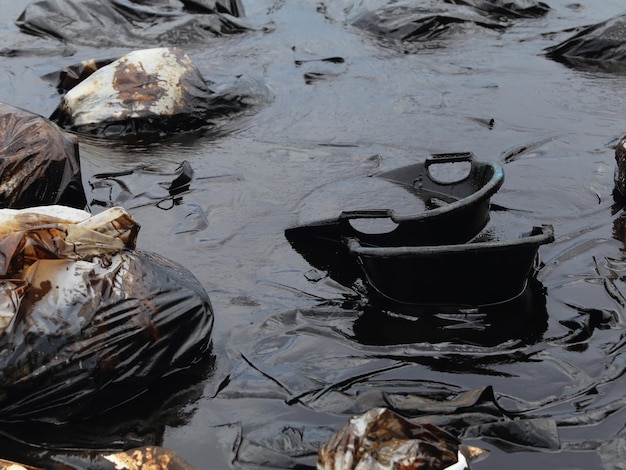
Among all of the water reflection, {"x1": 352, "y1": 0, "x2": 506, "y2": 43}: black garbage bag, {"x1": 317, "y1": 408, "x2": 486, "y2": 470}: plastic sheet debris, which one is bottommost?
the water reflection

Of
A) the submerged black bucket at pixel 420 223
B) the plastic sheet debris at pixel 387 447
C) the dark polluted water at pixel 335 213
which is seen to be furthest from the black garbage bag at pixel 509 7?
the plastic sheet debris at pixel 387 447

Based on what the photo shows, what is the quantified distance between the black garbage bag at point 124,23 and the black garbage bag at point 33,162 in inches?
138

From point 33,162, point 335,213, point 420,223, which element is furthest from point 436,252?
point 33,162

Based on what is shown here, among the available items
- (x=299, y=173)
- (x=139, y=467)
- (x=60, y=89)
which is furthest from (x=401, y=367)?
(x=60, y=89)

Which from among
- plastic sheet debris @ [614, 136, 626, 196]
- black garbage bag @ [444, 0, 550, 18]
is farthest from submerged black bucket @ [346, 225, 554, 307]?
black garbage bag @ [444, 0, 550, 18]

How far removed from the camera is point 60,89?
6168mm

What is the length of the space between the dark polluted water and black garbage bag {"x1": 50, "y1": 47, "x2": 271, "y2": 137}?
7.9 inches

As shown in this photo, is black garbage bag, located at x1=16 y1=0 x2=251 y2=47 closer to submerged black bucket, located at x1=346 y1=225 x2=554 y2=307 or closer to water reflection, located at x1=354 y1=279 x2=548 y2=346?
submerged black bucket, located at x1=346 y1=225 x2=554 y2=307

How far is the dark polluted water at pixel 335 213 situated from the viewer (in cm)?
263

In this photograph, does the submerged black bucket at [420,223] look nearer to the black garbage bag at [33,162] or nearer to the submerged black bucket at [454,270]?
the submerged black bucket at [454,270]

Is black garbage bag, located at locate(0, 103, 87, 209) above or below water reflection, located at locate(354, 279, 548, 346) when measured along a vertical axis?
above

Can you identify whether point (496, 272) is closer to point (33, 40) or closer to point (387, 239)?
point (387, 239)

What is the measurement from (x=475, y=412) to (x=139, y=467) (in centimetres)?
118

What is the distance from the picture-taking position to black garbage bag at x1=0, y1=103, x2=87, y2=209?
390 cm
